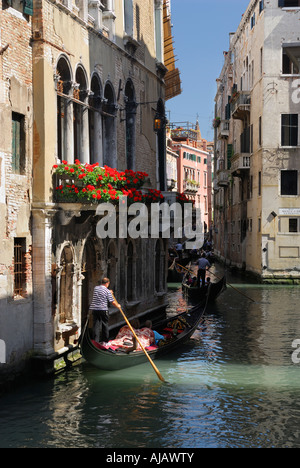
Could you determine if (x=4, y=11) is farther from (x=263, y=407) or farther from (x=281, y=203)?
(x=281, y=203)

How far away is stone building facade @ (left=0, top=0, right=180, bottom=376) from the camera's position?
9305mm

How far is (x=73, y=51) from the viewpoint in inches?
419

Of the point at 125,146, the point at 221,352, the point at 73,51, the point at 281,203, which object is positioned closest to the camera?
the point at 73,51

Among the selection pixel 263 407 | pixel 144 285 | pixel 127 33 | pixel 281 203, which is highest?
pixel 127 33

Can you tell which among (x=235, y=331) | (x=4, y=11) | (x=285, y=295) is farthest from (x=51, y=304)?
(x=285, y=295)

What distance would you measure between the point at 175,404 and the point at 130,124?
6.79 metres

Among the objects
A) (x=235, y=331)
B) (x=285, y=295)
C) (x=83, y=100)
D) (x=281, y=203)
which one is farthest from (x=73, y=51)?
(x=281, y=203)

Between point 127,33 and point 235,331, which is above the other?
point 127,33

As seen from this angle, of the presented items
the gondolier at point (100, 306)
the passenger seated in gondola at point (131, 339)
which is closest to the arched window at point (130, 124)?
the passenger seated in gondola at point (131, 339)

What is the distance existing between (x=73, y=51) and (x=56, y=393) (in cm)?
500

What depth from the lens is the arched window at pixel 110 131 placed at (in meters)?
12.7

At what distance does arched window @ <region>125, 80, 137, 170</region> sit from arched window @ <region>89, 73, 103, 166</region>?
6.19 feet

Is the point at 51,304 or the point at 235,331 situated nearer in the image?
the point at 51,304
